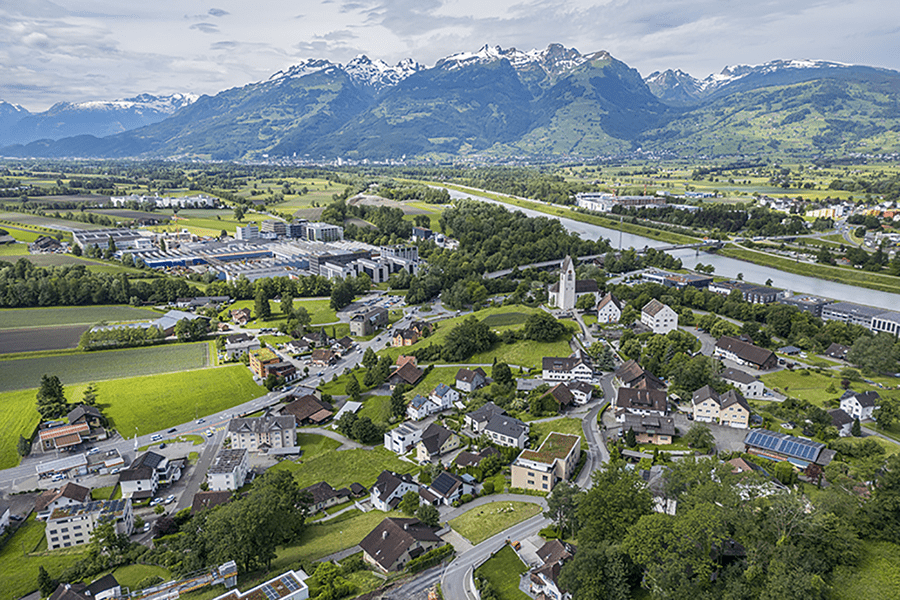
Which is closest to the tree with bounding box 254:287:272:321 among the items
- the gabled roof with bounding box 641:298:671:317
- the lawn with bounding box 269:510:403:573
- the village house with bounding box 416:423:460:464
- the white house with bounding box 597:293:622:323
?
the village house with bounding box 416:423:460:464

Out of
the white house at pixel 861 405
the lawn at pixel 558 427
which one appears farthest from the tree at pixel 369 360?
the white house at pixel 861 405

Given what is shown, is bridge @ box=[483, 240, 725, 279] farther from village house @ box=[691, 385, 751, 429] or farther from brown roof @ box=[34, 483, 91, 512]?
brown roof @ box=[34, 483, 91, 512]

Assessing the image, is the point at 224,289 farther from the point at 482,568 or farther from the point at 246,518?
the point at 482,568

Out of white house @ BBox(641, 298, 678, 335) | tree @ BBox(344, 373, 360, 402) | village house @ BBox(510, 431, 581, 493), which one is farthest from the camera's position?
white house @ BBox(641, 298, 678, 335)

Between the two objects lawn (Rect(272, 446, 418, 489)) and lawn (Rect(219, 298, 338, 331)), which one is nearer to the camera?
lawn (Rect(272, 446, 418, 489))

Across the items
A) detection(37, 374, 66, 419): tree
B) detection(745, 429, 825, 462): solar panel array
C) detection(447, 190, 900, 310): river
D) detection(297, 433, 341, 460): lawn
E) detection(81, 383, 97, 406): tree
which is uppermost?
detection(745, 429, 825, 462): solar panel array

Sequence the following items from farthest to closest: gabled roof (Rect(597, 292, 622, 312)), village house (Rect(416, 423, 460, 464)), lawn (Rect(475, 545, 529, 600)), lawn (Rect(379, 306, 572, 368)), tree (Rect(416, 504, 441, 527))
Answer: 1. gabled roof (Rect(597, 292, 622, 312))
2. lawn (Rect(379, 306, 572, 368))
3. village house (Rect(416, 423, 460, 464))
4. tree (Rect(416, 504, 441, 527))
5. lawn (Rect(475, 545, 529, 600))
